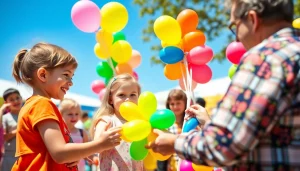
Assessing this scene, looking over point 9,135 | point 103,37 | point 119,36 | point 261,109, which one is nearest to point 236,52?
point 103,37


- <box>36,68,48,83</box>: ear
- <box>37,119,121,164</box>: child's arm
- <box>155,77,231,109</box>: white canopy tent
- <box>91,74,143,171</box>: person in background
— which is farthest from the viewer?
<box>155,77,231,109</box>: white canopy tent

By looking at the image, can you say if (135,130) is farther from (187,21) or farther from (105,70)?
(105,70)

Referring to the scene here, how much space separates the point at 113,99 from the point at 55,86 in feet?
3.85

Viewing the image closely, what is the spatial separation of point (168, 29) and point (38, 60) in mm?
1586

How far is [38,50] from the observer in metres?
2.52

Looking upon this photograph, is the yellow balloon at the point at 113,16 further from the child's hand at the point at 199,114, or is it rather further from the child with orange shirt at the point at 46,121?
the child with orange shirt at the point at 46,121

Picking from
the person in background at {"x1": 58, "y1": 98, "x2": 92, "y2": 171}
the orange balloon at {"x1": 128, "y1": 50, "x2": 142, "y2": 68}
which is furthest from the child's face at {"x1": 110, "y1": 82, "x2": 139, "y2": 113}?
the person in background at {"x1": 58, "y1": 98, "x2": 92, "y2": 171}

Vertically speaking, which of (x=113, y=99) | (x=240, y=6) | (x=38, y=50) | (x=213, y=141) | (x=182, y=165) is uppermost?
(x=38, y=50)

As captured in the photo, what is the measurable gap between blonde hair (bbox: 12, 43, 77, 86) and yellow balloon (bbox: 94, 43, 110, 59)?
82.4 inches

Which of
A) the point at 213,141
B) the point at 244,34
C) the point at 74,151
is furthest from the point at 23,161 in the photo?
the point at 244,34

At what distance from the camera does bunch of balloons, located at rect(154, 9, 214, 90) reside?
3.77 m

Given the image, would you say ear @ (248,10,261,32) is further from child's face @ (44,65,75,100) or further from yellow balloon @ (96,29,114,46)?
yellow balloon @ (96,29,114,46)

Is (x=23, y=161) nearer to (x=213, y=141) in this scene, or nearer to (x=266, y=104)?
(x=213, y=141)

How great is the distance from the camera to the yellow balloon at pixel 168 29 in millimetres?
3732
